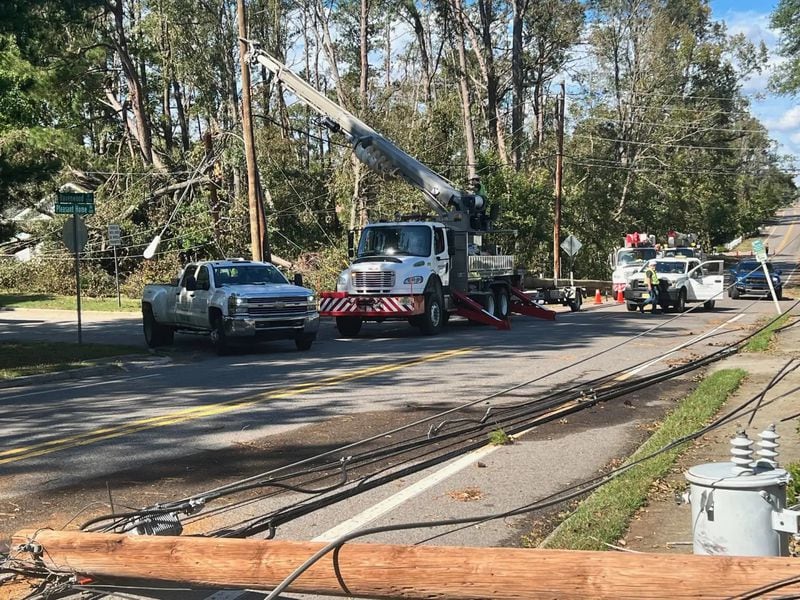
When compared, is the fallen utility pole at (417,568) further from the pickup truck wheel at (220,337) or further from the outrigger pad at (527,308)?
the outrigger pad at (527,308)

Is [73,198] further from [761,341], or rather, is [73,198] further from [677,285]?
[677,285]

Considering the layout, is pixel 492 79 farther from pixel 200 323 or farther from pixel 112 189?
pixel 200 323

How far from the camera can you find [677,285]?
94.3 ft

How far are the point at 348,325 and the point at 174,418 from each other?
496 inches

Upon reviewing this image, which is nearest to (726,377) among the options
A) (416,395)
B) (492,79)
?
(416,395)

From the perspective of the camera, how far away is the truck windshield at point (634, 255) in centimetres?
3788

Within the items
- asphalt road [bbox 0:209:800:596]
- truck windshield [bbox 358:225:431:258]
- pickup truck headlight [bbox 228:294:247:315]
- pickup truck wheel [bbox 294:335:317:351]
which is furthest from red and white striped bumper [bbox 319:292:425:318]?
pickup truck headlight [bbox 228:294:247:315]

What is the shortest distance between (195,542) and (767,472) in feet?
8.57

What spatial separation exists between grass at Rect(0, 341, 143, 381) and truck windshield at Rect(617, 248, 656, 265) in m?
23.8

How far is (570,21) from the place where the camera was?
54.1m

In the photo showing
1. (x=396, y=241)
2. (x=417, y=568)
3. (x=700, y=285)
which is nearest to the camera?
(x=417, y=568)

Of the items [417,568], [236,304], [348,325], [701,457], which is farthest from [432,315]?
[417,568]

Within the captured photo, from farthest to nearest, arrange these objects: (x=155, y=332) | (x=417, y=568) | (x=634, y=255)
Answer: (x=634, y=255) → (x=155, y=332) → (x=417, y=568)

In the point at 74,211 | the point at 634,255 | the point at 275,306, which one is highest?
the point at 74,211
